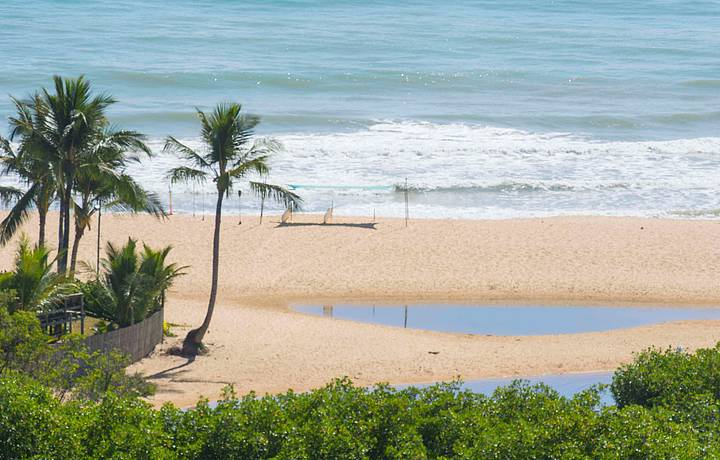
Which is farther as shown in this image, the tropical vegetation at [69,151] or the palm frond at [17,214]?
the palm frond at [17,214]

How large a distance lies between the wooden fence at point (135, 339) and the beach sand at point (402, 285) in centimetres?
32

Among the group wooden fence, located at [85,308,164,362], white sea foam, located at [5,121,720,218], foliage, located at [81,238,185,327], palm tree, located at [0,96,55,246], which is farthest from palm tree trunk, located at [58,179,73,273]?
white sea foam, located at [5,121,720,218]

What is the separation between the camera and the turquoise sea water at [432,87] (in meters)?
43.8

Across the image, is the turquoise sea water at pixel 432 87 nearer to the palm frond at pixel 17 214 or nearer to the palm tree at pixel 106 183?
the palm tree at pixel 106 183

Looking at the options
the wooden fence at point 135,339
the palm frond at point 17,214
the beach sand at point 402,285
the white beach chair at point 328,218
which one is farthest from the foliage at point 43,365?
the white beach chair at point 328,218

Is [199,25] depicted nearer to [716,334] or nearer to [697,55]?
[697,55]

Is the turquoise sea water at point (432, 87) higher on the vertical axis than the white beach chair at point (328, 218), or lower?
higher

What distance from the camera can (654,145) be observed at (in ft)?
169

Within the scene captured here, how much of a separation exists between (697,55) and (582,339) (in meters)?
55.8

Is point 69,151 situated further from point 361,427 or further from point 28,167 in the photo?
point 361,427

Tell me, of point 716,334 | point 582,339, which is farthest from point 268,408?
point 716,334

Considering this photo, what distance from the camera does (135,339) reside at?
73.7 feet

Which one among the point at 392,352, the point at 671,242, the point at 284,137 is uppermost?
the point at 284,137

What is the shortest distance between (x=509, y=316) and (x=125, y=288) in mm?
9380
